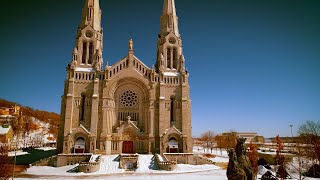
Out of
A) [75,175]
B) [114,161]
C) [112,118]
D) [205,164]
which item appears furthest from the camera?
[112,118]

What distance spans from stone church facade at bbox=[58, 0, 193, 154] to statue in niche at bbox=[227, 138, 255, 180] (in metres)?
31.4

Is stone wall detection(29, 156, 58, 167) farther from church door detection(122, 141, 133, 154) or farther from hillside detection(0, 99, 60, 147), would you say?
hillside detection(0, 99, 60, 147)

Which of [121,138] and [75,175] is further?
[121,138]

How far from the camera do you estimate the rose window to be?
47.4m

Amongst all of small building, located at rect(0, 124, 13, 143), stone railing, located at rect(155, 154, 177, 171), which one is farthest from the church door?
small building, located at rect(0, 124, 13, 143)

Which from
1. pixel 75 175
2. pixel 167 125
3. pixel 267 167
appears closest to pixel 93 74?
pixel 167 125

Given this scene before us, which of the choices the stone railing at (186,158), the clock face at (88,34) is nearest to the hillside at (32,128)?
the clock face at (88,34)

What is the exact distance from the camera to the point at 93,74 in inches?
1818

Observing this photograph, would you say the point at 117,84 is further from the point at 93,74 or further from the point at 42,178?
the point at 42,178

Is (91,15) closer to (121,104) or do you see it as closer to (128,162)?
(121,104)

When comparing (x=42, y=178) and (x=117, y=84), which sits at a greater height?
(x=117, y=84)

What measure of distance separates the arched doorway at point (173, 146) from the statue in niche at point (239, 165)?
3195cm

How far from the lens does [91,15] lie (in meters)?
50.6

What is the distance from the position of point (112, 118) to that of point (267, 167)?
2647cm
